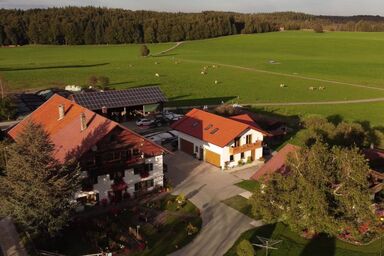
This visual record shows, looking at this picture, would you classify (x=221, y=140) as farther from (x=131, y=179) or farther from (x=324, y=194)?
(x=324, y=194)

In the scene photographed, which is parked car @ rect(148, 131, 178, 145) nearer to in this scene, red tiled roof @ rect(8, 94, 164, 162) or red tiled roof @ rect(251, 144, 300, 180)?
red tiled roof @ rect(8, 94, 164, 162)

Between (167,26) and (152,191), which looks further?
(167,26)

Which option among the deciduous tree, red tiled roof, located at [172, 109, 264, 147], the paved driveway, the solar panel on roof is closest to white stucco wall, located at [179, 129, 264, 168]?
red tiled roof, located at [172, 109, 264, 147]

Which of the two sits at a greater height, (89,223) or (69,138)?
(69,138)

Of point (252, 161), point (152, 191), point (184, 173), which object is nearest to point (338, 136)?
point (252, 161)

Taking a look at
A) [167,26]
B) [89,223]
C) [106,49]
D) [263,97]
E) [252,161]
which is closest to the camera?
[89,223]

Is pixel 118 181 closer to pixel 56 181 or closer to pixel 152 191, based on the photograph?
pixel 152 191

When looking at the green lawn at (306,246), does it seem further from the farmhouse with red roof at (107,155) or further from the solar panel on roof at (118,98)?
the solar panel on roof at (118,98)
